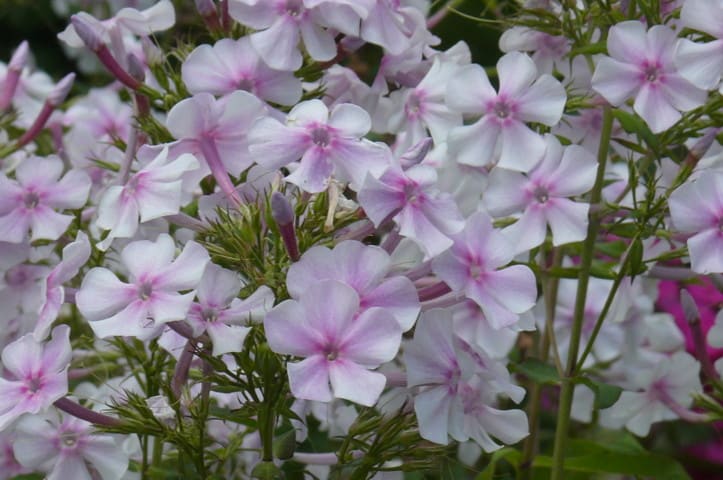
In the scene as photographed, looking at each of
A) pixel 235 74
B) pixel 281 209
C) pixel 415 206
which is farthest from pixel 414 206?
pixel 235 74

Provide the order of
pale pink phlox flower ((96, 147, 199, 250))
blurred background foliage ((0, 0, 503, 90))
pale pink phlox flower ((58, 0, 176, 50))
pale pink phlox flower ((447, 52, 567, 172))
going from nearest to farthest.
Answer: pale pink phlox flower ((96, 147, 199, 250)) < pale pink phlox flower ((447, 52, 567, 172)) < pale pink phlox flower ((58, 0, 176, 50)) < blurred background foliage ((0, 0, 503, 90))

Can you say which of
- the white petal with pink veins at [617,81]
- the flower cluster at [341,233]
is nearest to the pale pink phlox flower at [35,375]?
the flower cluster at [341,233]

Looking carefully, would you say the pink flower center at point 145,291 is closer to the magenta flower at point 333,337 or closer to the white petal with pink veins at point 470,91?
the magenta flower at point 333,337

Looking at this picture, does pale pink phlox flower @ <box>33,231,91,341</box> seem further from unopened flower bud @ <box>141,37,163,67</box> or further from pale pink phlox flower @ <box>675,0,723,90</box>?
pale pink phlox flower @ <box>675,0,723,90</box>

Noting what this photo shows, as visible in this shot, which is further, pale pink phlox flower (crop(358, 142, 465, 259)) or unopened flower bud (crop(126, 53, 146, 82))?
unopened flower bud (crop(126, 53, 146, 82))

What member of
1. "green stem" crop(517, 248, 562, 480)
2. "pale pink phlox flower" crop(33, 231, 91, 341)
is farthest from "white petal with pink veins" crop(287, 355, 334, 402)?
"green stem" crop(517, 248, 562, 480)

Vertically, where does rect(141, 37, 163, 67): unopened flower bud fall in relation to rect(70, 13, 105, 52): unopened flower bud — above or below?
below
